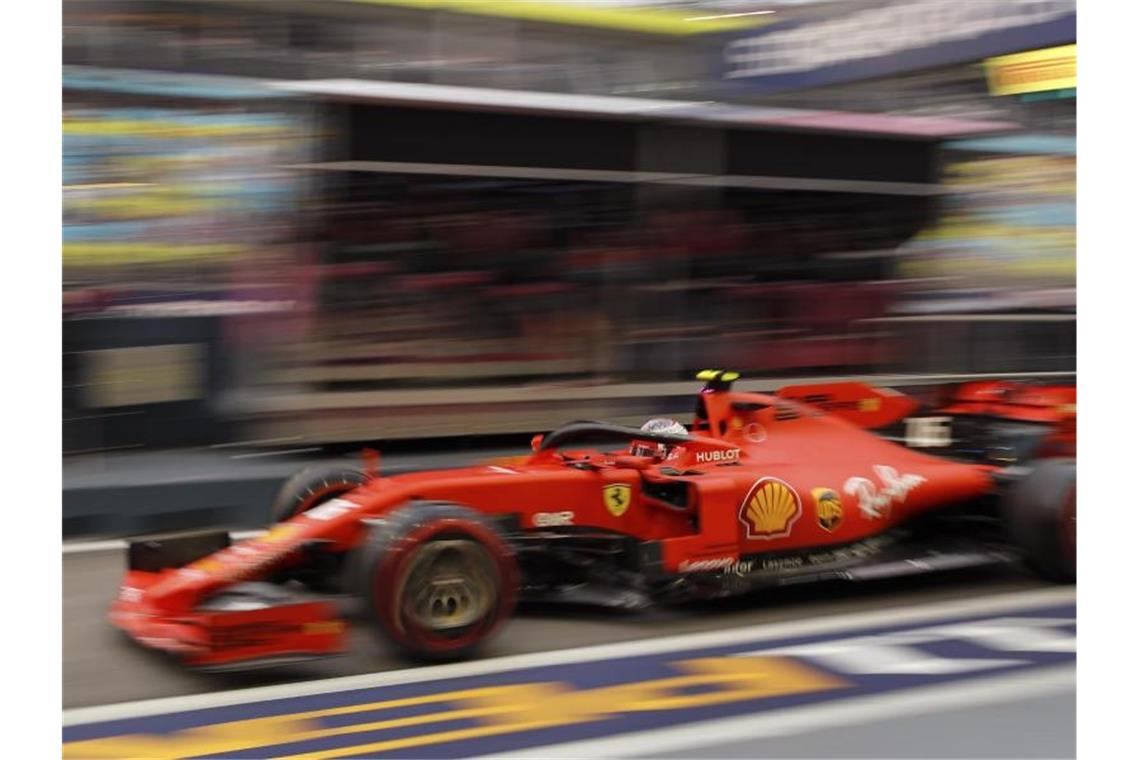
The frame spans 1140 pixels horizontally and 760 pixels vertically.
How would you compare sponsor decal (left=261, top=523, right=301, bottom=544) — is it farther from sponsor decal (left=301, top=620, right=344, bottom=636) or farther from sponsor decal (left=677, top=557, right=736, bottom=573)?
sponsor decal (left=677, top=557, right=736, bottom=573)

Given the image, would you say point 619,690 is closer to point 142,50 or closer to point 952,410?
point 952,410

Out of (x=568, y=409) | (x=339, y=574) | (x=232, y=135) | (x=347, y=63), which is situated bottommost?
(x=339, y=574)

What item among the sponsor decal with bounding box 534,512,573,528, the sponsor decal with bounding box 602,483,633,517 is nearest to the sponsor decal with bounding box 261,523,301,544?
the sponsor decal with bounding box 534,512,573,528

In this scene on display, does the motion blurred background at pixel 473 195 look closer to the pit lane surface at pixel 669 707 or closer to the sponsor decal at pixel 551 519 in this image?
the sponsor decal at pixel 551 519

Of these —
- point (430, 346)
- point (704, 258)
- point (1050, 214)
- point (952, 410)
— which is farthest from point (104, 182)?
point (1050, 214)

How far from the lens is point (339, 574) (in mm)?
3949

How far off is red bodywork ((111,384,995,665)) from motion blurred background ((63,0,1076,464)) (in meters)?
1.81

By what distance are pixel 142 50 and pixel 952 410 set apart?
4023 mm

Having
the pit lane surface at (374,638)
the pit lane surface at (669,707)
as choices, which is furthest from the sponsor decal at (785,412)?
the pit lane surface at (669,707)

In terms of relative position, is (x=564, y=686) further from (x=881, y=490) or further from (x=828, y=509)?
(x=881, y=490)

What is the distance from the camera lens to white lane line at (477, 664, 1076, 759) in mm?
3244

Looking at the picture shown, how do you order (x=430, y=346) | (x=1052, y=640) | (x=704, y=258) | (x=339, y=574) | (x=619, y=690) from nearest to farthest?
(x=619, y=690) → (x=339, y=574) → (x=1052, y=640) → (x=430, y=346) → (x=704, y=258)

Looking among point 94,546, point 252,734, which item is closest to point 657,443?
point 252,734

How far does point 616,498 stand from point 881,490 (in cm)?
113
